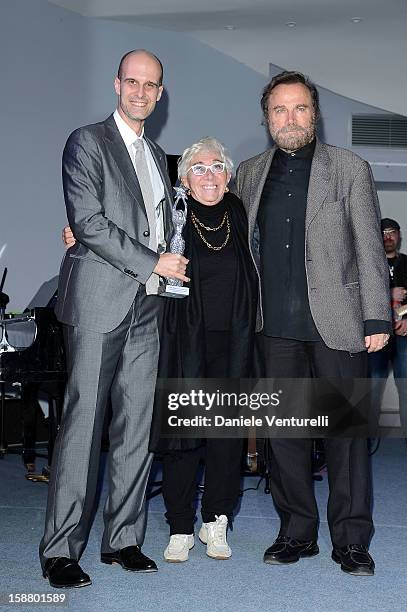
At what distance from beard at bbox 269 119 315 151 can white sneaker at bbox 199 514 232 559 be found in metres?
1.31

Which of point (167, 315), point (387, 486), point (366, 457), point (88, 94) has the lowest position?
point (387, 486)

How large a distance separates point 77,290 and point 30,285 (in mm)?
3504

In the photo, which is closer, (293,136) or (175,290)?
(175,290)

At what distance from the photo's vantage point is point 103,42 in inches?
256

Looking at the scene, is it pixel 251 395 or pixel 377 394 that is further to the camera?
pixel 377 394

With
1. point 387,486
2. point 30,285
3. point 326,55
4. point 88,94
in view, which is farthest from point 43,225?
point 387,486

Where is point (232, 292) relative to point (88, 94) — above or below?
below

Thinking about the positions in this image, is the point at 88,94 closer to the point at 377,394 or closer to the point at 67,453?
the point at 377,394

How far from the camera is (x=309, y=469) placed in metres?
3.20

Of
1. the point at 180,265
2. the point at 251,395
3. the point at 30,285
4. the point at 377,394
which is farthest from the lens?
the point at 377,394

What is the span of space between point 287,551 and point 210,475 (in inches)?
14.6

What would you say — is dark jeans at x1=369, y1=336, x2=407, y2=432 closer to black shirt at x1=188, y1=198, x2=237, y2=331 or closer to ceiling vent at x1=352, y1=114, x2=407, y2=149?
ceiling vent at x1=352, y1=114, x2=407, y2=149

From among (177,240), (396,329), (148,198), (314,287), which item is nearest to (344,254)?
(314,287)

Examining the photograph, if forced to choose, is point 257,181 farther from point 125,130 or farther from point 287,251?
point 125,130
